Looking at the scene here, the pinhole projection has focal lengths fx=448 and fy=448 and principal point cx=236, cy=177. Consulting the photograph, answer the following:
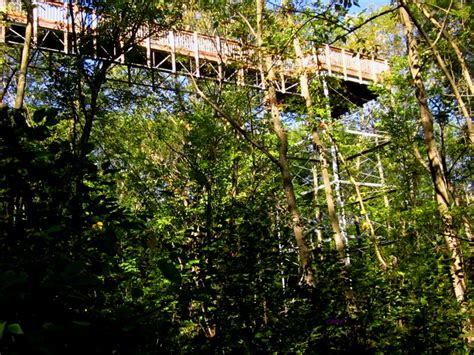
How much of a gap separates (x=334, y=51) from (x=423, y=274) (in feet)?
37.7

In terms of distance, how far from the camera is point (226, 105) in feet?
41.7

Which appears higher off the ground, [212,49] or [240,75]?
[212,49]

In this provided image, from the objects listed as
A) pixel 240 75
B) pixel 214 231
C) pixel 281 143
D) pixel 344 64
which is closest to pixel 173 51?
pixel 240 75

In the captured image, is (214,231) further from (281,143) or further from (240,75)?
(240,75)

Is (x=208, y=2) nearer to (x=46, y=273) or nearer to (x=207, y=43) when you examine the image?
(x=207, y=43)

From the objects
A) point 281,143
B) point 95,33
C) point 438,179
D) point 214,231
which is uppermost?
point 95,33

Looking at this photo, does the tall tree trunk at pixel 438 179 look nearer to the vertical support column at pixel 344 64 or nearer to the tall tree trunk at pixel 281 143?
the tall tree trunk at pixel 281 143

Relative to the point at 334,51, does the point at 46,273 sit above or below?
below

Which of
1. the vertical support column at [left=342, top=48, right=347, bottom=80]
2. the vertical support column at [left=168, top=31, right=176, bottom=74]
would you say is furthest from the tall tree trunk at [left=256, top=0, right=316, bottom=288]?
the vertical support column at [left=342, top=48, right=347, bottom=80]

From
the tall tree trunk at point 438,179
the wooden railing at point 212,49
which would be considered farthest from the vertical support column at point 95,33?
the tall tree trunk at point 438,179

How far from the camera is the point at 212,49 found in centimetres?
1312

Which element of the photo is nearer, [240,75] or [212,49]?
[240,75]

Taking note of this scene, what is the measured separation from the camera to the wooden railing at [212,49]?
1062 cm

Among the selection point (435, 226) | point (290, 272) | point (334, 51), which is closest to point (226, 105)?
point (334, 51)
